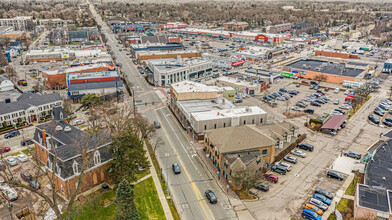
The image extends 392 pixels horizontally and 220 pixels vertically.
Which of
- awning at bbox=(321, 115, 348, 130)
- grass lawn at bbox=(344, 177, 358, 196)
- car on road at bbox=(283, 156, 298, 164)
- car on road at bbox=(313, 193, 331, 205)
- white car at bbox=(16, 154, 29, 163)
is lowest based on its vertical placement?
grass lawn at bbox=(344, 177, 358, 196)

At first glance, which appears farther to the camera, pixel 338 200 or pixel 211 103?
pixel 211 103

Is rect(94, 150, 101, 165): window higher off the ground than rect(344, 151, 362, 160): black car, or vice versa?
rect(94, 150, 101, 165): window

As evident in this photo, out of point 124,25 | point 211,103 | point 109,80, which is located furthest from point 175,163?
point 124,25

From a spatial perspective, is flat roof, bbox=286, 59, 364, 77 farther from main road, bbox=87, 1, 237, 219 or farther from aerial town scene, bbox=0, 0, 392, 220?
main road, bbox=87, 1, 237, 219

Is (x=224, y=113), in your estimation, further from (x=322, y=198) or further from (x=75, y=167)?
(x=75, y=167)

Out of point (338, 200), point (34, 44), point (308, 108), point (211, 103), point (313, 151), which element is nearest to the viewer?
point (338, 200)

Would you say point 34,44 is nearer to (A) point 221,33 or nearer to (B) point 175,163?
(A) point 221,33

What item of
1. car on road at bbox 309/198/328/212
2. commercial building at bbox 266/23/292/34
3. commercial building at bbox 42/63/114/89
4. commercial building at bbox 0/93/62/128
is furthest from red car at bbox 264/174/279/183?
commercial building at bbox 266/23/292/34
